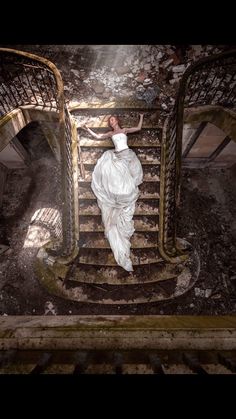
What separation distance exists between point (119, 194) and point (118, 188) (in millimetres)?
124

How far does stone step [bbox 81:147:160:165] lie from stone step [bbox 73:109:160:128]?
483 millimetres

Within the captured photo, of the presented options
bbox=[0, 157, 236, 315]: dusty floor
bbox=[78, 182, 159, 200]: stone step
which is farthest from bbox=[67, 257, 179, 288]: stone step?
bbox=[78, 182, 159, 200]: stone step

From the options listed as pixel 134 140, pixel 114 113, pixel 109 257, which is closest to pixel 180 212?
pixel 134 140

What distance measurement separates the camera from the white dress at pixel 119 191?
520 cm

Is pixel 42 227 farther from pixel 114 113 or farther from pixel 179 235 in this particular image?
pixel 179 235

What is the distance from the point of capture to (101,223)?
5492mm

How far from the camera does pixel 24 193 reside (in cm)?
805

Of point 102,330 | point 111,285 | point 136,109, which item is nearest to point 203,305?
point 111,285

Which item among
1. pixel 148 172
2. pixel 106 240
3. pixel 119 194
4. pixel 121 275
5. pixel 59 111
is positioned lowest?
pixel 121 275

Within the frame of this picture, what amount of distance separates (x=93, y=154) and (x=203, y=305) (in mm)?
4152

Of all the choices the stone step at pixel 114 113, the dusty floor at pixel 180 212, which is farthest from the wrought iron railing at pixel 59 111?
the dusty floor at pixel 180 212

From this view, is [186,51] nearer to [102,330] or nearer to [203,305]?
[203,305]

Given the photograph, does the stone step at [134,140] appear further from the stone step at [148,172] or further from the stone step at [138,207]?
the stone step at [138,207]

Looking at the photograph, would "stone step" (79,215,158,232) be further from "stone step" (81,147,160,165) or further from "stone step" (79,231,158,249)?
"stone step" (81,147,160,165)
